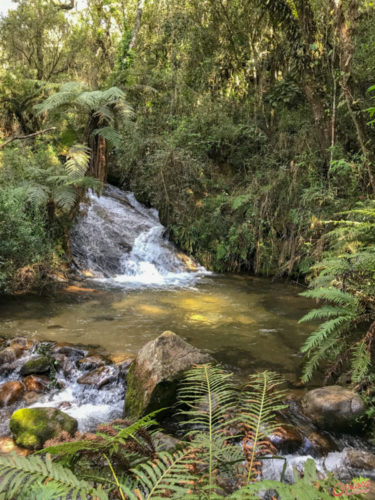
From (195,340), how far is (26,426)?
276 centimetres

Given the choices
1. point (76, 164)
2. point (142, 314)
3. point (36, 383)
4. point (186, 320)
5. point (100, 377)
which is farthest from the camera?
point (76, 164)

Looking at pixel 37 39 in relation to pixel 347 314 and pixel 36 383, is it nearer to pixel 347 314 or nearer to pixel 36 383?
pixel 36 383

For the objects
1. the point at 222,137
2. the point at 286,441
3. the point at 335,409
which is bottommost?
the point at 286,441

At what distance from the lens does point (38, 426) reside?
129 inches

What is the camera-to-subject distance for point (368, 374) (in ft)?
11.6

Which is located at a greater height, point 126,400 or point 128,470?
point 128,470

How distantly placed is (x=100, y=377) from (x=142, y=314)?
89.3 inches

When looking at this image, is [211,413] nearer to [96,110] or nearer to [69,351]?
[69,351]

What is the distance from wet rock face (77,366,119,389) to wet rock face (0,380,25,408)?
646mm

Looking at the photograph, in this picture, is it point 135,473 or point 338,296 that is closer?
point 135,473

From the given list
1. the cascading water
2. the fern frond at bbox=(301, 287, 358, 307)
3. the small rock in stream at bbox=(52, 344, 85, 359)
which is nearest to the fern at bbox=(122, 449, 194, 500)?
the fern frond at bbox=(301, 287, 358, 307)

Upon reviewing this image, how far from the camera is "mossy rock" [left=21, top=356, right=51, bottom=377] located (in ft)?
14.5

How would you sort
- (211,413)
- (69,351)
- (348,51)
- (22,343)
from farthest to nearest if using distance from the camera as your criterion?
1. (348,51)
2. (22,343)
3. (69,351)
4. (211,413)

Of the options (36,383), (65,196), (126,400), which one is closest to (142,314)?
(36,383)
